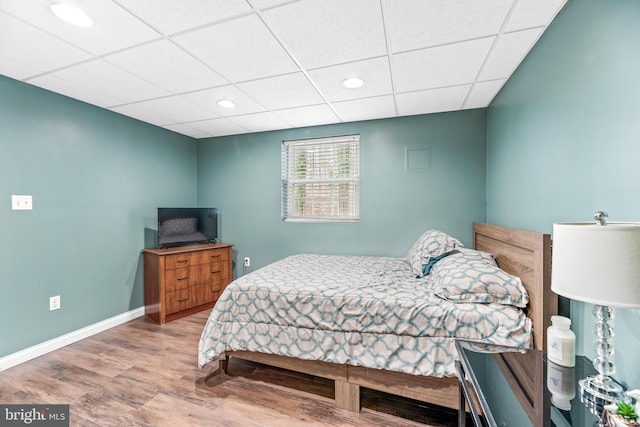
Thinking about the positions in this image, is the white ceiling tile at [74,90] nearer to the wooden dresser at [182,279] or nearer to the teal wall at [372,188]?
the teal wall at [372,188]

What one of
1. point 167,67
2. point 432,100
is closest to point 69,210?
point 167,67

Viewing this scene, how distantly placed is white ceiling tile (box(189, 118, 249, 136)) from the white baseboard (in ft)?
7.90

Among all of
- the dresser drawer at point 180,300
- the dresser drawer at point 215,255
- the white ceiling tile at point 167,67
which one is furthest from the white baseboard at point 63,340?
the white ceiling tile at point 167,67

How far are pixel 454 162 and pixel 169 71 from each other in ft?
9.47

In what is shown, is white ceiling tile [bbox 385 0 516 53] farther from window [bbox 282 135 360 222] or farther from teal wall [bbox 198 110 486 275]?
window [bbox 282 135 360 222]

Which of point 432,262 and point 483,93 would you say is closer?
point 432,262

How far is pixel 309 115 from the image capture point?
10.4ft

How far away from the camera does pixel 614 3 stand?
1086mm

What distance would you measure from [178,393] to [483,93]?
353cm

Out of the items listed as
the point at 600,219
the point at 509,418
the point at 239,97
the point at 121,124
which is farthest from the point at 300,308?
the point at 121,124

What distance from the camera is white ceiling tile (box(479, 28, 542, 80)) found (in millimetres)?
1696

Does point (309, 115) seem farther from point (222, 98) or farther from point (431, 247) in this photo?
point (431, 247)

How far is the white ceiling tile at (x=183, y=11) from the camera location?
1438 millimetres

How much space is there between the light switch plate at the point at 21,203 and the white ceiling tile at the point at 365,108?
2882 mm
